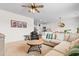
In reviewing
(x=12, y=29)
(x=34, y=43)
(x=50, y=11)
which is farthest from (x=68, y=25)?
(x=12, y=29)

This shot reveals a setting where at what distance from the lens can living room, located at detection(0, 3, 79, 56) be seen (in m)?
2.07

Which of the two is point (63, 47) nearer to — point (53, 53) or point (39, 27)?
point (53, 53)

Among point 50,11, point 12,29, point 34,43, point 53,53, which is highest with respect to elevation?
point 50,11

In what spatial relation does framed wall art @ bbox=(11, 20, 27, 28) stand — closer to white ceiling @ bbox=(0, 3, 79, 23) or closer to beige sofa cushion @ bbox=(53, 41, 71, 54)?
white ceiling @ bbox=(0, 3, 79, 23)

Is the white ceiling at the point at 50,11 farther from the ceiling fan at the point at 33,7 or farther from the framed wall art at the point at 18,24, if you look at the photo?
the framed wall art at the point at 18,24

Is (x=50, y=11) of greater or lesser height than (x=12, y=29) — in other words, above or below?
above

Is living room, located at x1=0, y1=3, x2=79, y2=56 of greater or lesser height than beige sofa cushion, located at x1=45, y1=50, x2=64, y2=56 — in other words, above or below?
above

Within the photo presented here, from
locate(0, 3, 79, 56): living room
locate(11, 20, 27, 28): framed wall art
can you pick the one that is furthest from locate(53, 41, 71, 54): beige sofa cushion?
locate(11, 20, 27, 28): framed wall art

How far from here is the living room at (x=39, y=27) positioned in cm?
207

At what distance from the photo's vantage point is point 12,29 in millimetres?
2131

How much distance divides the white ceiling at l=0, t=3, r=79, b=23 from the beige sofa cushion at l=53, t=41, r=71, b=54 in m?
0.45

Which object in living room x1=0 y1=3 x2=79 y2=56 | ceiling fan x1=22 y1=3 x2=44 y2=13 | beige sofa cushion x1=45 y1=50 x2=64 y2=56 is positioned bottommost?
beige sofa cushion x1=45 y1=50 x2=64 y2=56

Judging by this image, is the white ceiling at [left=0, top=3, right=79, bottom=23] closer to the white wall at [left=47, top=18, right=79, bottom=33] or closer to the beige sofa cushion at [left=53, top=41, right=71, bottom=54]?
the white wall at [left=47, top=18, right=79, bottom=33]

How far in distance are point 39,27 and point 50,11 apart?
0.34 meters
